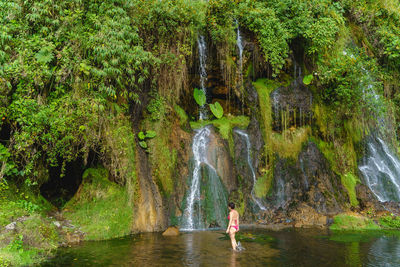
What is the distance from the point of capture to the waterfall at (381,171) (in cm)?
1669

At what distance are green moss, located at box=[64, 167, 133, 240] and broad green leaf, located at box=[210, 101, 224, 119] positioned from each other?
612cm

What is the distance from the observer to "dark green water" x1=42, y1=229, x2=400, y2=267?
7633mm

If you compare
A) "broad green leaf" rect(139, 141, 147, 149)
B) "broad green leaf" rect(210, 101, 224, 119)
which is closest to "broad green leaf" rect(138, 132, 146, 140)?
"broad green leaf" rect(139, 141, 147, 149)

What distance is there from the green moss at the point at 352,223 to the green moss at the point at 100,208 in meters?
7.74

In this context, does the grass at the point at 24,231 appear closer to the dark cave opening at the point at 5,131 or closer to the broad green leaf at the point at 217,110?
the dark cave opening at the point at 5,131

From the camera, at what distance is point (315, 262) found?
25.4 ft

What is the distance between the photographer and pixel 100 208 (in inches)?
435

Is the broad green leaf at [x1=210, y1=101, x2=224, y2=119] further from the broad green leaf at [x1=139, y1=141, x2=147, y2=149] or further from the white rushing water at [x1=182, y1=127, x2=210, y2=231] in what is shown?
the broad green leaf at [x1=139, y1=141, x2=147, y2=149]

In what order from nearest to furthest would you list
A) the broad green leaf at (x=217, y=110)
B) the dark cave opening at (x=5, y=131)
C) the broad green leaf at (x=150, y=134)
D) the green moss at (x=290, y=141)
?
the dark cave opening at (x=5, y=131) → the broad green leaf at (x=150, y=134) → the green moss at (x=290, y=141) → the broad green leaf at (x=217, y=110)

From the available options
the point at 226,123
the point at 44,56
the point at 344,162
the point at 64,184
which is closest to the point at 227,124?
the point at 226,123

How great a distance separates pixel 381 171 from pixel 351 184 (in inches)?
92.6

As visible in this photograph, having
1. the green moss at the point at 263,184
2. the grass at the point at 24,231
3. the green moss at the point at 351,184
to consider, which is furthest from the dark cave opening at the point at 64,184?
the green moss at the point at 351,184

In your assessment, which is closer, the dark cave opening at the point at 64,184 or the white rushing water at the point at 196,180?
the dark cave opening at the point at 64,184

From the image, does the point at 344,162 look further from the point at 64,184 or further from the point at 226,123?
the point at 64,184
